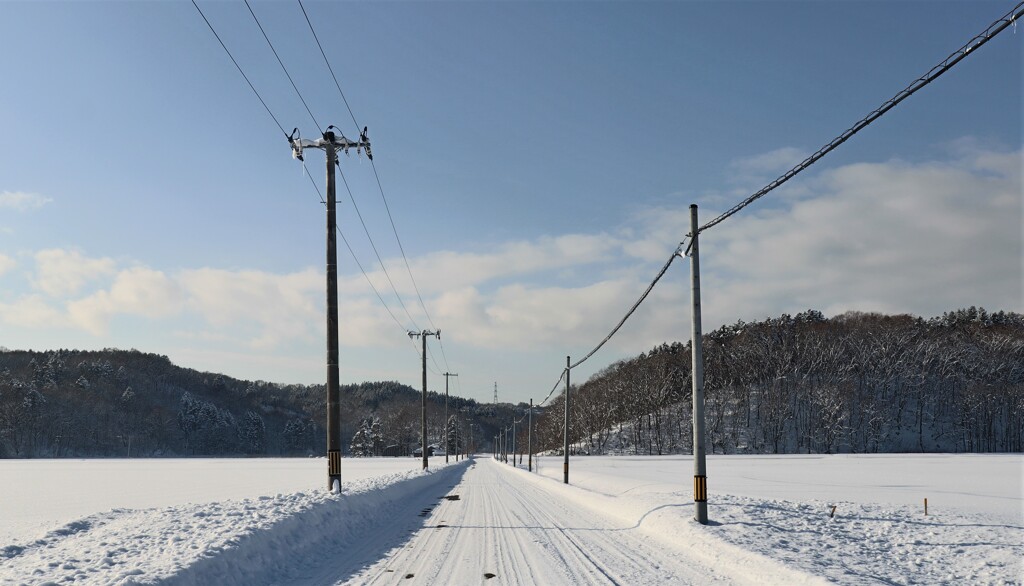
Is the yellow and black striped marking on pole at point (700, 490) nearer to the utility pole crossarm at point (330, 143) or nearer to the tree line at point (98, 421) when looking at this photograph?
the utility pole crossarm at point (330, 143)

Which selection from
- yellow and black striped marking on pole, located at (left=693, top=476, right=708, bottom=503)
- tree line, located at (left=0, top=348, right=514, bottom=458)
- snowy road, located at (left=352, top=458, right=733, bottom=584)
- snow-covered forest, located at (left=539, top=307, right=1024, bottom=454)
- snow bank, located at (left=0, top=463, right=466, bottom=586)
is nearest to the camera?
snow bank, located at (left=0, top=463, right=466, bottom=586)

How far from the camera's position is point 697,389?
1598cm

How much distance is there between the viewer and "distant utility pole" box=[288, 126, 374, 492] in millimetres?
20312

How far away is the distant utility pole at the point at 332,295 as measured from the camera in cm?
2031

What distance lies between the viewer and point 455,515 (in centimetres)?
1967

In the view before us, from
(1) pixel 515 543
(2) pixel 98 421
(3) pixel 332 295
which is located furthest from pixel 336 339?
(2) pixel 98 421

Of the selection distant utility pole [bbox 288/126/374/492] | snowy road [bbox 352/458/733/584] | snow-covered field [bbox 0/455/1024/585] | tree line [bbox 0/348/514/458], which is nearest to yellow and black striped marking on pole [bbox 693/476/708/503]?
snow-covered field [bbox 0/455/1024/585]

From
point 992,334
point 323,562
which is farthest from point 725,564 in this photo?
point 992,334

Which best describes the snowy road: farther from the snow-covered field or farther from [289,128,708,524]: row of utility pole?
[289,128,708,524]: row of utility pole

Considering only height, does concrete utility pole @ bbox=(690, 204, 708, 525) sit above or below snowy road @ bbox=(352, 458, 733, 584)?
above

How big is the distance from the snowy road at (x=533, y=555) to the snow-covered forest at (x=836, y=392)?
123116mm

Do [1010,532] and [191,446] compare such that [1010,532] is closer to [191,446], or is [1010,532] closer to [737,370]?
[737,370]

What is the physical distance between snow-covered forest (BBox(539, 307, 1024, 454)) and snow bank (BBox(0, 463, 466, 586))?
5002 inches

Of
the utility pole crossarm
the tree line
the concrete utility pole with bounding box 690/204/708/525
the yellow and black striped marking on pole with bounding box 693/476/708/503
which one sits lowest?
the tree line
